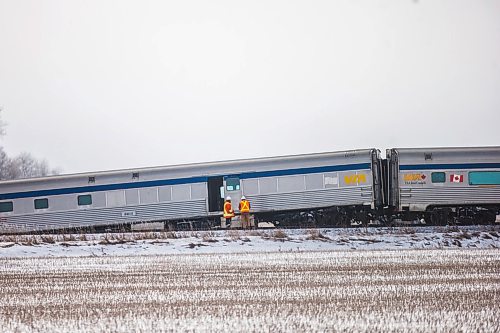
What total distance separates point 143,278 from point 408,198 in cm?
1978

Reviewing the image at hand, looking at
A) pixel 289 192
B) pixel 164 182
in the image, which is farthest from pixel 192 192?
pixel 289 192

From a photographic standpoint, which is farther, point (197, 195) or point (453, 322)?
point (197, 195)

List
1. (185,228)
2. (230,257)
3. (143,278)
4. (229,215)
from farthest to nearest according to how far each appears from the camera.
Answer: (185,228) < (229,215) < (230,257) < (143,278)

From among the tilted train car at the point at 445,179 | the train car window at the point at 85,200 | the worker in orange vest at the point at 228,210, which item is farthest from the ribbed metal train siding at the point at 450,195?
the train car window at the point at 85,200

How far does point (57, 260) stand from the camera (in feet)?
65.7

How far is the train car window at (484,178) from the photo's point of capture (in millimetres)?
32375

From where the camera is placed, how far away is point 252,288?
12305 mm

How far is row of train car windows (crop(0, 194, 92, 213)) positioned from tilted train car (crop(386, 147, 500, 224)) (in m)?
12.2

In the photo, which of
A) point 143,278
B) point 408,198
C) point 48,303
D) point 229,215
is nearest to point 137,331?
point 48,303

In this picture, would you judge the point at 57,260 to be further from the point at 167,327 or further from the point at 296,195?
the point at 296,195

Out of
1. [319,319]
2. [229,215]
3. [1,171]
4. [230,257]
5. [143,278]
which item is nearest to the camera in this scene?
[319,319]

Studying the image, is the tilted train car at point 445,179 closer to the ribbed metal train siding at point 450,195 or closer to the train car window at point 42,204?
the ribbed metal train siding at point 450,195

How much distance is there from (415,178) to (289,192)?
486 centimetres

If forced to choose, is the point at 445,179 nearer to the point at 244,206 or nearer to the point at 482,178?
the point at 482,178
